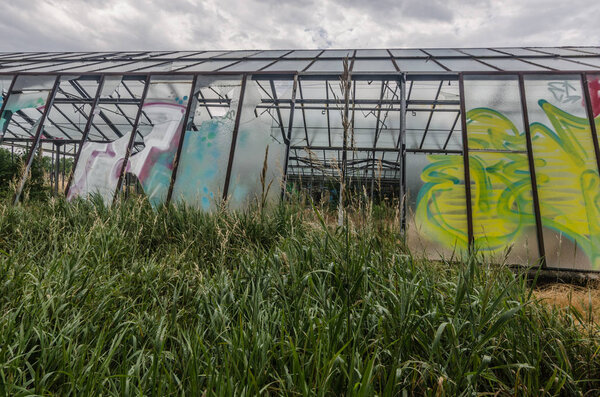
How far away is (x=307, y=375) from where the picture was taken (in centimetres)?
130

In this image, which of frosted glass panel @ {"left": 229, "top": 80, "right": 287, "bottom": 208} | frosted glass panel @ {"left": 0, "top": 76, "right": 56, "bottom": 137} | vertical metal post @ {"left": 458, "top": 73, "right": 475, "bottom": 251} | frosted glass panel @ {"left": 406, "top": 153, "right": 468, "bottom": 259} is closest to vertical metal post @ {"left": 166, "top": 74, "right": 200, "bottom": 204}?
frosted glass panel @ {"left": 229, "top": 80, "right": 287, "bottom": 208}

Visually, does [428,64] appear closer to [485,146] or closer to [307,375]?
[485,146]

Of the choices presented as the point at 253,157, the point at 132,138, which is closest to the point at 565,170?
the point at 253,157

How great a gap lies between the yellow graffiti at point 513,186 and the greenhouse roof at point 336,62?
4.76ft

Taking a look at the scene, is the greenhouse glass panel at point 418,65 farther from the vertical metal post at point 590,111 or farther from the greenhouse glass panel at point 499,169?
the vertical metal post at point 590,111

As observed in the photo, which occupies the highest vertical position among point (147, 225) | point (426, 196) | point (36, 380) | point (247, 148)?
point (247, 148)

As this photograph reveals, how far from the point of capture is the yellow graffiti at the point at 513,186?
4.70m

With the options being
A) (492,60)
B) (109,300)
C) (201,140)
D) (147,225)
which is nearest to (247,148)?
(201,140)

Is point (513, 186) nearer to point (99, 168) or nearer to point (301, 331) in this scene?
point (301, 331)

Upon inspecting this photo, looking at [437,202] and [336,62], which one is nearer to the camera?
[437,202]

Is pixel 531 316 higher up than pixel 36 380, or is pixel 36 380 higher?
pixel 531 316

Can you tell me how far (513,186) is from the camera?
4941mm

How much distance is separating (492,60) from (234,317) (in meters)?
7.73

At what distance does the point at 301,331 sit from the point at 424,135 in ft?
26.9
